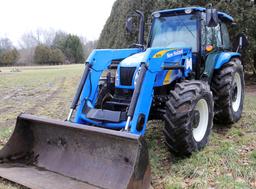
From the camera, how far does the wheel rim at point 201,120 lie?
4613mm

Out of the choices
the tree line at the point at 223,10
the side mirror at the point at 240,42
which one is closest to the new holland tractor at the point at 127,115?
the side mirror at the point at 240,42

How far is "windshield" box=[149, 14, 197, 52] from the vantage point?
5.52 metres

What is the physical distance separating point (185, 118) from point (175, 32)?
2.07 metres

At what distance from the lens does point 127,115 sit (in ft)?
13.4

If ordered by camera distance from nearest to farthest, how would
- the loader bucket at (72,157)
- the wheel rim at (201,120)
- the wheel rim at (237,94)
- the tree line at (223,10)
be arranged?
the loader bucket at (72,157) → the wheel rim at (201,120) → the wheel rim at (237,94) → the tree line at (223,10)

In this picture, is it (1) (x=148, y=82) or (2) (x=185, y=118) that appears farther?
(1) (x=148, y=82)

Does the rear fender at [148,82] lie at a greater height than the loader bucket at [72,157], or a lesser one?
greater

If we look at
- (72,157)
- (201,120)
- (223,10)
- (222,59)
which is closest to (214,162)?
(201,120)

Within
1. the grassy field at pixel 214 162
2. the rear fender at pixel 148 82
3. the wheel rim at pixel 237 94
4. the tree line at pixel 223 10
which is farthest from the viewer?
the tree line at pixel 223 10

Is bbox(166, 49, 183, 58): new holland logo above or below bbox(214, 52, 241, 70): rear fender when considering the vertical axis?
above

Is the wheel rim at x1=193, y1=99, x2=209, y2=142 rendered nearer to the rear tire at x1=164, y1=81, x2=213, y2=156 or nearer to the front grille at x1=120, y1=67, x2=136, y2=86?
the rear tire at x1=164, y1=81, x2=213, y2=156

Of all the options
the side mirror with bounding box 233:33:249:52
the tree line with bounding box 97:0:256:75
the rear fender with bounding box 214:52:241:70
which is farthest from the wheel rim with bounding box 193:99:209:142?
the tree line with bounding box 97:0:256:75

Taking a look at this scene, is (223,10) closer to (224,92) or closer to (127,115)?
(224,92)

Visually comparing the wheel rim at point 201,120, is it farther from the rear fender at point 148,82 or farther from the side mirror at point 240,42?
the side mirror at point 240,42
